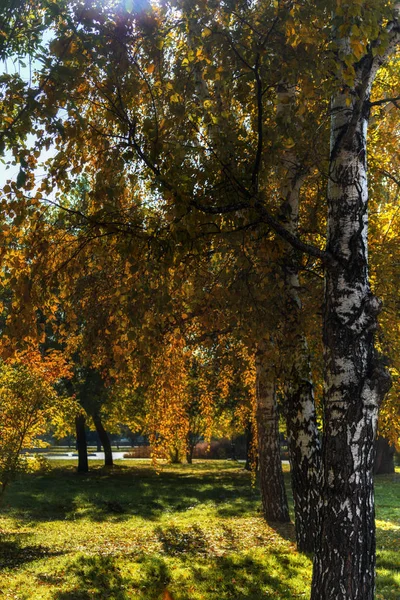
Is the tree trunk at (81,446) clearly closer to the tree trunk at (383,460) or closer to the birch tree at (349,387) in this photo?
the tree trunk at (383,460)

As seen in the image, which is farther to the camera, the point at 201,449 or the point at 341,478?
→ the point at 201,449

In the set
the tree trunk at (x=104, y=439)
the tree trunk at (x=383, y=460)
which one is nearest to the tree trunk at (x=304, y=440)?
the tree trunk at (x=104, y=439)

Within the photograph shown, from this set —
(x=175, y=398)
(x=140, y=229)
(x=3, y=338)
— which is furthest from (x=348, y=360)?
(x=175, y=398)

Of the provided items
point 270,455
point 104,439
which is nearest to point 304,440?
point 270,455

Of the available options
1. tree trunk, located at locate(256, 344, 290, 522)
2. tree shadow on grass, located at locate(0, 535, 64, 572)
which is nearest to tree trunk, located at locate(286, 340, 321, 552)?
tree trunk, located at locate(256, 344, 290, 522)

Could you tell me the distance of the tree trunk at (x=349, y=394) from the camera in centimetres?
454

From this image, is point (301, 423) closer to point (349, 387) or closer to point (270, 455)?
point (349, 387)

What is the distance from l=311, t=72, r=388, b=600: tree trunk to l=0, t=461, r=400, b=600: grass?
3057 mm

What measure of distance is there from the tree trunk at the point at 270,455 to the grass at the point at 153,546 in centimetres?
42

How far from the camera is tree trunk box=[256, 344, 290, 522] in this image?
1221 centimetres

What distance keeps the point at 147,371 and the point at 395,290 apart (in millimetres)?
5530

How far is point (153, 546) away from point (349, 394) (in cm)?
839

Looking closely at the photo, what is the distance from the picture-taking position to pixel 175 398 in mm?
10977

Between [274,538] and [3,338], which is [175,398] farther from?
[3,338]
